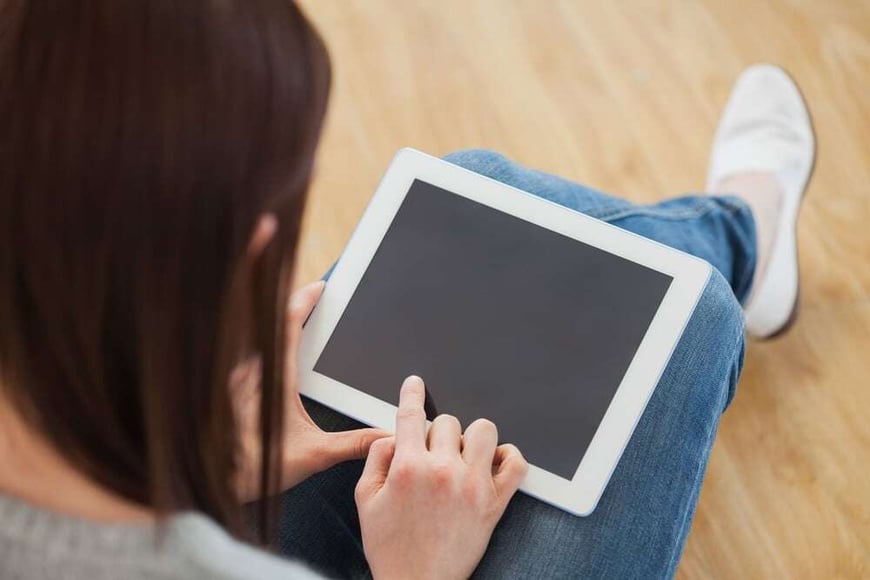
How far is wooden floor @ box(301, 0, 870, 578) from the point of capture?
1046 mm

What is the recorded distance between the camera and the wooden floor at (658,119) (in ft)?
3.43

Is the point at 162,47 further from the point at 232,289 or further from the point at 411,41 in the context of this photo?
the point at 411,41

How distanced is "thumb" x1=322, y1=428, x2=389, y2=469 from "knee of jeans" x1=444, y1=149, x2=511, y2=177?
0.84ft

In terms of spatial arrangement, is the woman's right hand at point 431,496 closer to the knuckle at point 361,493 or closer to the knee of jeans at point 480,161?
the knuckle at point 361,493

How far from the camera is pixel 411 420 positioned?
636 mm

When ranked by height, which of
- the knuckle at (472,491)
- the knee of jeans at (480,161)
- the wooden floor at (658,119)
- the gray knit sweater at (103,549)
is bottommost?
the wooden floor at (658,119)

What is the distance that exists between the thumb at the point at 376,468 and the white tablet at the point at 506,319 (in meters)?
A: 0.04

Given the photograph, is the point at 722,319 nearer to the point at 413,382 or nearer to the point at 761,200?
the point at 413,382

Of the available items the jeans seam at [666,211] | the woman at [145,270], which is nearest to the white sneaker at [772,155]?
the jeans seam at [666,211]

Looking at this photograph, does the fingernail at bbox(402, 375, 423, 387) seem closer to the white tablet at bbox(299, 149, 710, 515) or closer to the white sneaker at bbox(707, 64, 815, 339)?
the white tablet at bbox(299, 149, 710, 515)

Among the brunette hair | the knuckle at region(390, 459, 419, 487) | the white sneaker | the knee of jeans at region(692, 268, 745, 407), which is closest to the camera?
the brunette hair

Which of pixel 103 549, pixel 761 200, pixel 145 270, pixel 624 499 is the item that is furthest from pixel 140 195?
pixel 761 200

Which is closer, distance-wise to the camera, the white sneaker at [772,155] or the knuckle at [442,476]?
the knuckle at [442,476]

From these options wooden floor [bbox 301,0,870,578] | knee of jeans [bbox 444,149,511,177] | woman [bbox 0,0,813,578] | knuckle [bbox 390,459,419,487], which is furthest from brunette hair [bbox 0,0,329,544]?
wooden floor [bbox 301,0,870,578]
